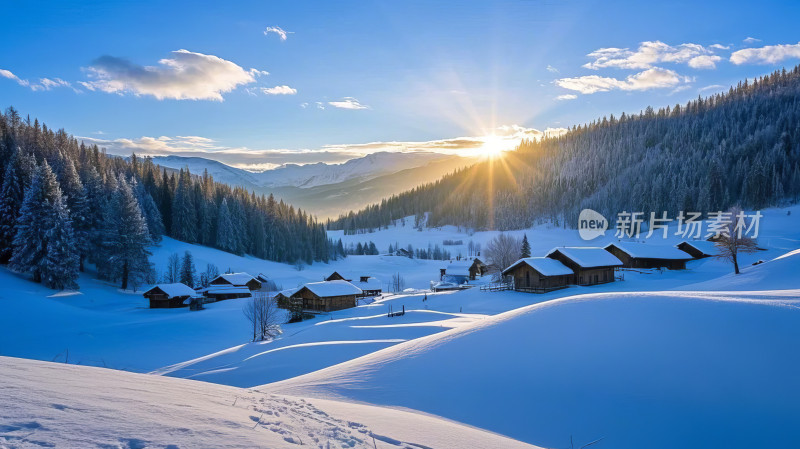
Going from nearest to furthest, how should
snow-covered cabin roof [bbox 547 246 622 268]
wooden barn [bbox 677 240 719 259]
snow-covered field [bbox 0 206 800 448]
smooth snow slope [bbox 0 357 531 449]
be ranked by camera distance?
smooth snow slope [bbox 0 357 531 449], snow-covered field [bbox 0 206 800 448], snow-covered cabin roof [bbox 547 246 622 268], wooden barn [bbox 677 240 719 259]

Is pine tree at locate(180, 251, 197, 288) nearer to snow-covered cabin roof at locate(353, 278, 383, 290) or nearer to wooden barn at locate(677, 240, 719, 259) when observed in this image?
snow-covered cabin roof at locate(353, 278, 383, 290)

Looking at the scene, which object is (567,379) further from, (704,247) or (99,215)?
(704,247)

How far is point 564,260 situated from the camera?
5125cm

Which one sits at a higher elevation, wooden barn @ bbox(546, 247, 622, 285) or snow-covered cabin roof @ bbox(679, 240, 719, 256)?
snow-covered cabin roof @ bbox(679, 240, 719, 256)

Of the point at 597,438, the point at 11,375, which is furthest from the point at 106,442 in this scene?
the point at 597,438

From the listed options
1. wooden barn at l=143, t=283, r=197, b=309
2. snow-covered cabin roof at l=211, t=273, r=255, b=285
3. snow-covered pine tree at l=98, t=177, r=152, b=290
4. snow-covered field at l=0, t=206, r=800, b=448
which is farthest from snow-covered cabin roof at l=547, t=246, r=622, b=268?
snow-covered pine tree at l=98, t=177, r=152, b=290

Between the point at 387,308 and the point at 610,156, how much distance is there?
504ft

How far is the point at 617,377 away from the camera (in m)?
10.9

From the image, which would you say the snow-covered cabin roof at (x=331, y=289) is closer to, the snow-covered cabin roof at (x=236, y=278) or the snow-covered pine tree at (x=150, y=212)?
the snow-covered cabin roof at (x=236, y=278)

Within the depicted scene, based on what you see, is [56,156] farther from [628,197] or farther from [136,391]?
[628,197]

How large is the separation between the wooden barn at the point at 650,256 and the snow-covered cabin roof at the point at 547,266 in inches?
683

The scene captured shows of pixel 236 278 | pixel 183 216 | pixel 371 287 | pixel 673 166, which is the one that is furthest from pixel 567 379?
pixel 673 166

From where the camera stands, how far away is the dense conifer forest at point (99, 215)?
46094mm

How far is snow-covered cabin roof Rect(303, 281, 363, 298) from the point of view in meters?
48.5
